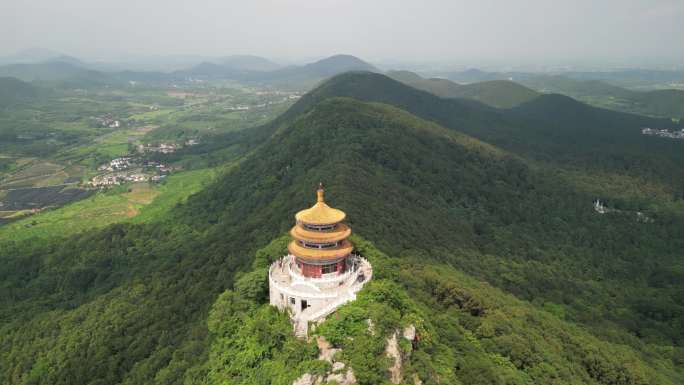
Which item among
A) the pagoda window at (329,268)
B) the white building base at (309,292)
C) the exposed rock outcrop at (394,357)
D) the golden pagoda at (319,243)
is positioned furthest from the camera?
the pagoda window at (329,268)

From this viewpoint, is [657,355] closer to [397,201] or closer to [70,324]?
[397,201]

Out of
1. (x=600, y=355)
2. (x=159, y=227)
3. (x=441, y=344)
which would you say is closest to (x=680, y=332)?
(x=600, y=355)

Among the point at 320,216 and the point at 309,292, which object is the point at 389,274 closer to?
the point at 309,292

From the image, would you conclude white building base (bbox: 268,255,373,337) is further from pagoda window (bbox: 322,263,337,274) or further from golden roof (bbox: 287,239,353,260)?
golden roof (bbox: 287,239,353,260)

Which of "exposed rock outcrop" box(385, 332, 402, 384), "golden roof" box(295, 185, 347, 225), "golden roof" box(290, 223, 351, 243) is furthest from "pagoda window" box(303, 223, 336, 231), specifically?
"exposed rock outcrop" box(385, 332, 402, 384)

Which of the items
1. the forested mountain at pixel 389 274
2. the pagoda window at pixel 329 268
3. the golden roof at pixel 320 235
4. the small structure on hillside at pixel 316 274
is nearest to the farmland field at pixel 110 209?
the forested mountain at pixel 389 274

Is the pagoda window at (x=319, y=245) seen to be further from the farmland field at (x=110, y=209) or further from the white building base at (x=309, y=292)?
the farmland field at (x=110, y=209)

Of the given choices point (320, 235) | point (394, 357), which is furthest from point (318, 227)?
point (394, 357)
